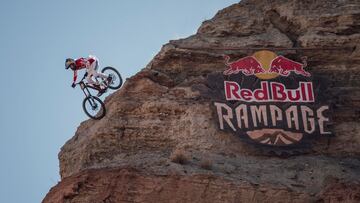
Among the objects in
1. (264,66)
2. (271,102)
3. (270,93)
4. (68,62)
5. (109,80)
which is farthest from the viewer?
(264,66)

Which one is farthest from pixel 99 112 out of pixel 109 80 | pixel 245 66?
pixel 245 66

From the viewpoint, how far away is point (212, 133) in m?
21.5

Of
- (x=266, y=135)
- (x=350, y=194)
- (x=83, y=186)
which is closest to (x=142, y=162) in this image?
(x=83, y=186)

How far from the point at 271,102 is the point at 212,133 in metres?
2.21

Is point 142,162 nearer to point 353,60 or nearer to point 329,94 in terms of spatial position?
point 329,94

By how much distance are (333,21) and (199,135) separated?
22.3 ft

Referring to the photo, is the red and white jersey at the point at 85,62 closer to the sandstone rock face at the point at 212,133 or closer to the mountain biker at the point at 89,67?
the mountain biker at the point at 89,67

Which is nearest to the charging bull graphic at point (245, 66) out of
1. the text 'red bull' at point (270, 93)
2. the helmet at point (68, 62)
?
the text 'red bull' at point (270, 93)

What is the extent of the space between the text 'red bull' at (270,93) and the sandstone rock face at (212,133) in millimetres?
→ 756

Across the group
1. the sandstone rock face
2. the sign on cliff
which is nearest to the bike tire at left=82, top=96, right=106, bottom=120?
the sandstone rock face

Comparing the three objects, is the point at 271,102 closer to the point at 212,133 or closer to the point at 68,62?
the point at 212,133

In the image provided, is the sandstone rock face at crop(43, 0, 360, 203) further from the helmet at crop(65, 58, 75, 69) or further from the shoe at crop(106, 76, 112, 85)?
the helmet at crop(65, 58, 75, 69)

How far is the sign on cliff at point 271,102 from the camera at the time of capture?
21.4 m

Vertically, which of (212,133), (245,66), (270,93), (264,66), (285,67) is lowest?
(212,133)
